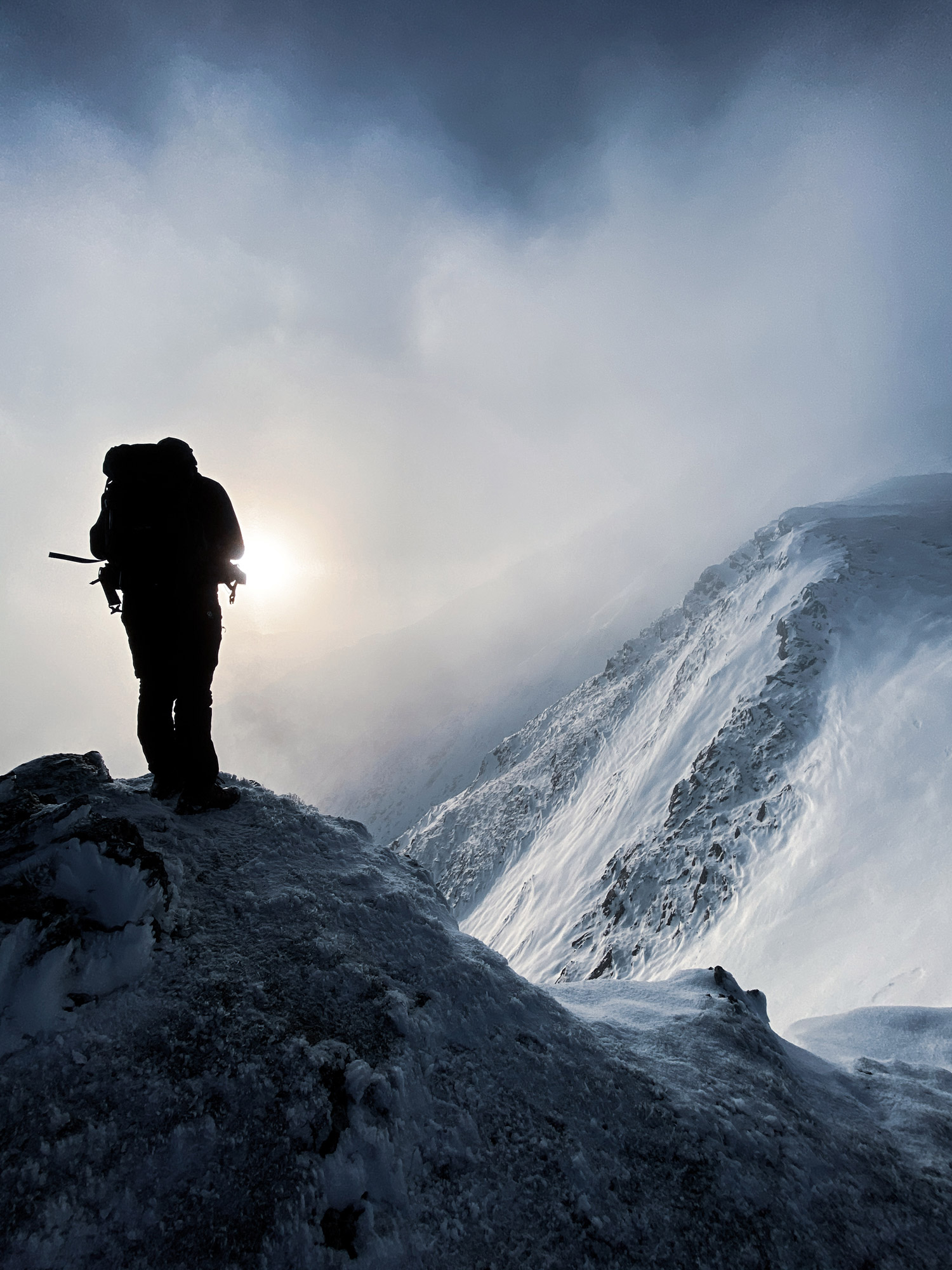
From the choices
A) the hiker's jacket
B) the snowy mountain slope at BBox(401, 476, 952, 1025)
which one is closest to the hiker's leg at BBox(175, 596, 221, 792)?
the hiker's jacket

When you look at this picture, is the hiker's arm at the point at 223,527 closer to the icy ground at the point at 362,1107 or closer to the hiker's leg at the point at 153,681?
the hiker's leg at the point at 153,681

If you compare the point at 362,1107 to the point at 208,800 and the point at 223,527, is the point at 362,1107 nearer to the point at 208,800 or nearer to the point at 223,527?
the point at 208,800

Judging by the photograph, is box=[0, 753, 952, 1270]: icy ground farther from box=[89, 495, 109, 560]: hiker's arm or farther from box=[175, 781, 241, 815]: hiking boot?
box=[89, 495, 109, 560]: hiker's arm

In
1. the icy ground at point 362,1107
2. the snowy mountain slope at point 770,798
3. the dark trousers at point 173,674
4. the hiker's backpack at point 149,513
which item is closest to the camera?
the icy ground at point 362,1107

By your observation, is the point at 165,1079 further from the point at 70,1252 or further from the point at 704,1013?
the point at 704,1013

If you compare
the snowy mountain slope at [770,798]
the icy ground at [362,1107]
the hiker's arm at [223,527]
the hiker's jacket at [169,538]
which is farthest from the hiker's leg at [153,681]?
the snowy mountain slope at [770,798]

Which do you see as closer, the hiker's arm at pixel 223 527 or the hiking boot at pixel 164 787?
the hiking boot at pixel 164 787

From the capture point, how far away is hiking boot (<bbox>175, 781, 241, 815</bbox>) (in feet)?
14.7

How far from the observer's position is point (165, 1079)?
243 cm

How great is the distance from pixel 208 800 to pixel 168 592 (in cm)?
168

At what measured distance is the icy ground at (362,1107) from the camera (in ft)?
6.97

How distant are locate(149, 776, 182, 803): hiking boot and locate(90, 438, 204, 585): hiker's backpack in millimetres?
1633

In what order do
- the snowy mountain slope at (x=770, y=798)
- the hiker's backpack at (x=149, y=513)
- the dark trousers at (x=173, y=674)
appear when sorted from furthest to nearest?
the snowy mountain slope at (x=770, y=798) → the dark trousers at (x=173, y=674) → the hiker's backpack at (x=149, y=513)

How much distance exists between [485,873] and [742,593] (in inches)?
1609
